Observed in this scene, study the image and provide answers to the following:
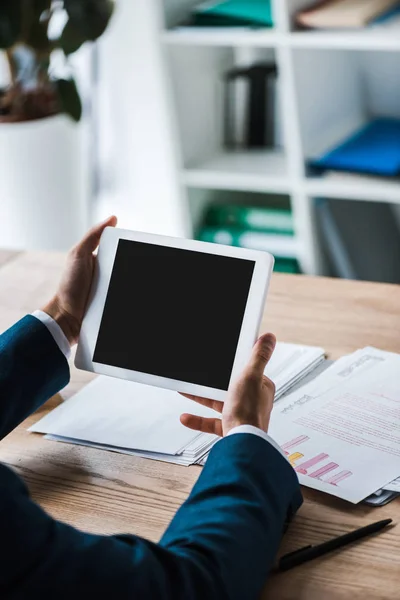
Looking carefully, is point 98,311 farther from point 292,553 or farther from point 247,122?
point 247,122

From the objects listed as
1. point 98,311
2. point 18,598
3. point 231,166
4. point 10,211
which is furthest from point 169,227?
point 18,598

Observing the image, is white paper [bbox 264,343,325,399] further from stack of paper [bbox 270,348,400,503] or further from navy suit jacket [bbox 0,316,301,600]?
navy suit jacket [bbox 0,316,301,600]

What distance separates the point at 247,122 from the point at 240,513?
208 centimetres

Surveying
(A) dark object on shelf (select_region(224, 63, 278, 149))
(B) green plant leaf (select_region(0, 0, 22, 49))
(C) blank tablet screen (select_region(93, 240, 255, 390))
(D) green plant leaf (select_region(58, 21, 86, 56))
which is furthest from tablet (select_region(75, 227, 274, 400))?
(A) dark object on shelf (select_region(224, 63, 278, 149))

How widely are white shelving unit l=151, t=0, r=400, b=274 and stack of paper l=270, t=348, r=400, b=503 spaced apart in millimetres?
1280

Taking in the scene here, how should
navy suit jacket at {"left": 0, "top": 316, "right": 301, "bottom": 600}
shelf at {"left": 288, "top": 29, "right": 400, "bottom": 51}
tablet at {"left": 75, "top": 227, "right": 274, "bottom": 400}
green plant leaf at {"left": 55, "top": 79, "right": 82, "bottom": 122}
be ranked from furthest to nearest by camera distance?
green plant leaf at {"left": 55, "top": 79, "right": 82, "bottom": 122}
shelf at {"left": 288, "top": 29, "right": 400, "bottom": 51}
tablet at {"left": 75, "top": 227, "right": 274, "bottom": 400}
navy suit jacket at {"left": 0, "top": 316, "right": 301, "bottom": 600}

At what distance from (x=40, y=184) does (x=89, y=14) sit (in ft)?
1.88

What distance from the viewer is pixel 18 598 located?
2.51 feet

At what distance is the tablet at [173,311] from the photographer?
1.16 metres

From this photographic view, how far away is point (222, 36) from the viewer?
2516 mm

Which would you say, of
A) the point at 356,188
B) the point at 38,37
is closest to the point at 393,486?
the point at 356,188

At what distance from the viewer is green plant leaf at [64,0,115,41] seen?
95.5 inches

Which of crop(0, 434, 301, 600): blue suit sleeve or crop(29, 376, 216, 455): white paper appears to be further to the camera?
crop(29, 376, 216, 455): white paper

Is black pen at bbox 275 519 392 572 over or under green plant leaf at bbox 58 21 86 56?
under
